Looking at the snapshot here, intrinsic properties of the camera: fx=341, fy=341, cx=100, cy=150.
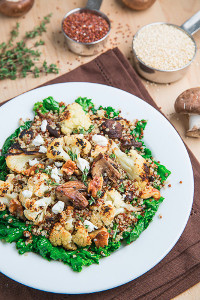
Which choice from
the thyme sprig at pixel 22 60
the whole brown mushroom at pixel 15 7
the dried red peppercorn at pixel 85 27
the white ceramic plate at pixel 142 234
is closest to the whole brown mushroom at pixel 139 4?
the dried red peppercorn at pixel 85 27

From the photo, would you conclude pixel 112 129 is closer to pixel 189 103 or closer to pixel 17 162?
pixel 17 162

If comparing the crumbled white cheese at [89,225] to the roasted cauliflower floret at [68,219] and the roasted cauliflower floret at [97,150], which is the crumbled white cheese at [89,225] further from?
the roasted cauliflower floret at [97,150]

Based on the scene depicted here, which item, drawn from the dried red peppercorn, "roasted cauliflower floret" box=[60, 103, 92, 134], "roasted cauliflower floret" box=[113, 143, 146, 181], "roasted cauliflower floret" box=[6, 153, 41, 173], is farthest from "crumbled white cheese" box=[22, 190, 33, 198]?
the dried red peppercorn

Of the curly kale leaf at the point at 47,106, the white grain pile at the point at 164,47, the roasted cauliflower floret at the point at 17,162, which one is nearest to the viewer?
the roasted cauliflower floret at the point at 17,162

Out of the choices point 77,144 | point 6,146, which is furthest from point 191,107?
point 6,146

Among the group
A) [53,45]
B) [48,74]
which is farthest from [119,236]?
[53,45]

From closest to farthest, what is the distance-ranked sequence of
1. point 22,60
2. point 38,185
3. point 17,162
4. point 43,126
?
point 38,185
point 17,162
point 43,126
point 22,60
